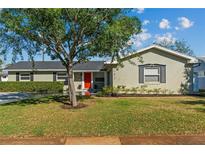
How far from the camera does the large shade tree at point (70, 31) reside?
36.1 feet

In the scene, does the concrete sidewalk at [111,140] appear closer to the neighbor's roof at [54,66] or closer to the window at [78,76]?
the neighbor's roof at [54,66]

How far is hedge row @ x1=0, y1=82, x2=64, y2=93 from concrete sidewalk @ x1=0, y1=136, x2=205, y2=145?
19081mm

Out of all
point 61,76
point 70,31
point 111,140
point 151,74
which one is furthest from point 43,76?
point 111,140

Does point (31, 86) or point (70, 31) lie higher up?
point (70, 31)

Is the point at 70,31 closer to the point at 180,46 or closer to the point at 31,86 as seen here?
the point at 31,86

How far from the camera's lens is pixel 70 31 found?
12.3 meters

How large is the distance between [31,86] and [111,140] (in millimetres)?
21833

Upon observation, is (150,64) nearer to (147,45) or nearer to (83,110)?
(147,45)

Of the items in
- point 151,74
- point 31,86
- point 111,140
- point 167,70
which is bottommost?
point 111,140

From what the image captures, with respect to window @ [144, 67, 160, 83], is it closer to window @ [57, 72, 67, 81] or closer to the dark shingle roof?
the dark shingle roof

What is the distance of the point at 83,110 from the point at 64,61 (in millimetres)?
3410

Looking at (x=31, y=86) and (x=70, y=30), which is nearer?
(x=70, y=30)

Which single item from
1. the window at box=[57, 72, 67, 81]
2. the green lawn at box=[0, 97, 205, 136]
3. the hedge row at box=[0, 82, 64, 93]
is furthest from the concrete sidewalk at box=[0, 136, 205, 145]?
the window at box=[57, 72, 67, 81]
